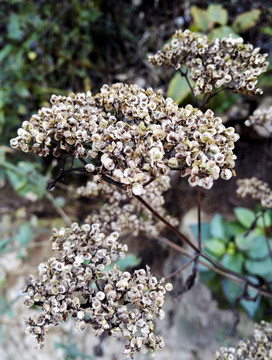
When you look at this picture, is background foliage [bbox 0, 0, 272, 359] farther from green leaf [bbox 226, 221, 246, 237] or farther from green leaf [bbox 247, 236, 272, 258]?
green leaf [bbox 247, 236, 272, 258]

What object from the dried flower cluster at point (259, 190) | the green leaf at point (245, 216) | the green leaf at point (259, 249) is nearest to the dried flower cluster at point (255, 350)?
the dried flower cluster at point (259, 190)

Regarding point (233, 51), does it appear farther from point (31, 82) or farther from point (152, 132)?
point (31, 82)

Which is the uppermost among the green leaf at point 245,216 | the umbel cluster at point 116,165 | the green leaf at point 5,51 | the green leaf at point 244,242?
the green leaf at point 5,51

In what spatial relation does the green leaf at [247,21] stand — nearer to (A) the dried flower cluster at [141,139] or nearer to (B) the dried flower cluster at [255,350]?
(A) the dried flower cluster at [141,139]

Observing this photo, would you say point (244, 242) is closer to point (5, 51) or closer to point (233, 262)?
point (233, 262)

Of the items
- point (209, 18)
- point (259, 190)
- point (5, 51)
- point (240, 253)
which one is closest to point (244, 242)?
point (240, 253)

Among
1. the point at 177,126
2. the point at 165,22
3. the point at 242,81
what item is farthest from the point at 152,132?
the point at 165,22

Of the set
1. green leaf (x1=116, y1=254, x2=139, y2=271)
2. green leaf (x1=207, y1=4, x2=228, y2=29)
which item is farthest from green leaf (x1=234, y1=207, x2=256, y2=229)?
green leaf (x1=207, y1=4, x2=228, y2=29)

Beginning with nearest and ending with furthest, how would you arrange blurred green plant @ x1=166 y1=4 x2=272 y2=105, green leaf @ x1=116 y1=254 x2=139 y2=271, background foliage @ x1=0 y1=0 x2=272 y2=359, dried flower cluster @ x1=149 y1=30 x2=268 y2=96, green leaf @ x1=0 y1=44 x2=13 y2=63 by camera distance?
1. dried flower cluster @ x1=149 y1=30 x2=268 y2=96
2. green leaf @ x1=116 y1=254 x2=139 y2=271
3. blurred green plant @ x1=166 y1=4 x2=272 y2=105
4. background foliage @ x1=0 y1=0 x2=272 y2=359
5. green leaf @ x1=0 y1=44 x2=13 y2=63
